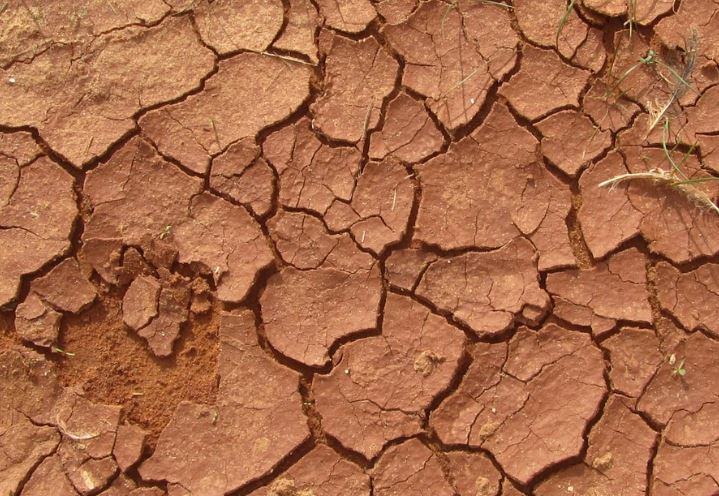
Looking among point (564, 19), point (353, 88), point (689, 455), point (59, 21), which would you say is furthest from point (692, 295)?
point (59, 21)

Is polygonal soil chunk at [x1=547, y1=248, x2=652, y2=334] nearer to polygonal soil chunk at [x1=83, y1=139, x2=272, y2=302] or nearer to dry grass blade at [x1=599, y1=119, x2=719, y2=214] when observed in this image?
dry grass blade at [x1=599, y1=119, x2=719, y2=214]

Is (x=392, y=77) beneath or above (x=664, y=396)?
above

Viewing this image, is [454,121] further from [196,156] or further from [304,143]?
[196,156]

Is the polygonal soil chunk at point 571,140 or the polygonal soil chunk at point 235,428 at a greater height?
the polygonal soil chunk at point 571,140

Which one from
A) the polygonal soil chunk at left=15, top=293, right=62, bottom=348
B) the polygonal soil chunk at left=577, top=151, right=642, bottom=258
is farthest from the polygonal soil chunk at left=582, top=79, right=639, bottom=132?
the polygonal soil chunk at left=15, top=293, right=62, bottom=348

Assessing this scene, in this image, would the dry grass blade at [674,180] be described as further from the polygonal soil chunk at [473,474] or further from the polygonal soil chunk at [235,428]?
the polygonal soil chunk at [235,428]

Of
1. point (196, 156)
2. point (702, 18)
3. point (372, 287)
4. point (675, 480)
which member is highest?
point (702, 18)

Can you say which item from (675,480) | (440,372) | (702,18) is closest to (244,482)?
(440,372)

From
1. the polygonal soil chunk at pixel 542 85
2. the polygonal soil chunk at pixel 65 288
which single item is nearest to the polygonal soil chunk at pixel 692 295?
the polygonal soil chunk at pixel 542 85
